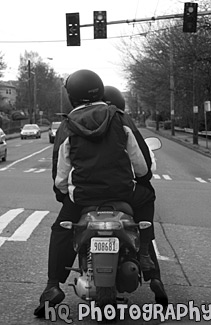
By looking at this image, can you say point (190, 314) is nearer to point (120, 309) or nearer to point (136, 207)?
point (120, 309)

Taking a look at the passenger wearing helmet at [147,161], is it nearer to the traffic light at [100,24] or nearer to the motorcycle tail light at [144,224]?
the motorcycle tail light at [144,224]

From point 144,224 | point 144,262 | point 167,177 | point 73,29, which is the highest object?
point 73,29

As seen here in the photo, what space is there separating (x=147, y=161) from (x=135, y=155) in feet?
0.48

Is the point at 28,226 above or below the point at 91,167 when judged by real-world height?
below

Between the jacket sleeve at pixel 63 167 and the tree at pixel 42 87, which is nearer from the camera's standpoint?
the jacket sleeve at pixel 63 167

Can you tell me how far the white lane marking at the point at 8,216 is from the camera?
8.77m

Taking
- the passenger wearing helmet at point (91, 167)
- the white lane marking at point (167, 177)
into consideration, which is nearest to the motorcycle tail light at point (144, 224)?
the passenger wearing helmet at point (91, 167)

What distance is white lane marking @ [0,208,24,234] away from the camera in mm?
8773

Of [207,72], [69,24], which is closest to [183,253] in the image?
[69,24]

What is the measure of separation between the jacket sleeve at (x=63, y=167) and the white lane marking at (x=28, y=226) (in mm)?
3406

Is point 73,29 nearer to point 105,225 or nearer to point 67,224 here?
point 67,224

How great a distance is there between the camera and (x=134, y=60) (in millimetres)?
59031

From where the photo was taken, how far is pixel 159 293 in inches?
184

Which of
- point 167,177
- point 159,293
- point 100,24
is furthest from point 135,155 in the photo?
point 100,24
